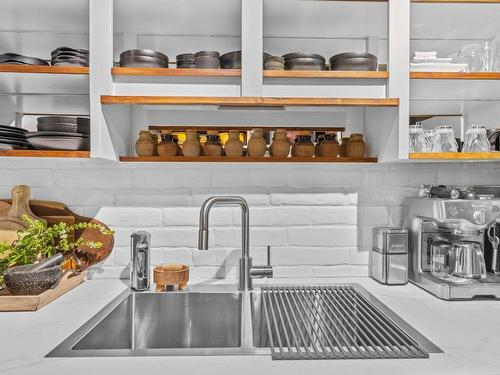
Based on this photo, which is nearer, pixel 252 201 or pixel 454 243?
pixel 454 243

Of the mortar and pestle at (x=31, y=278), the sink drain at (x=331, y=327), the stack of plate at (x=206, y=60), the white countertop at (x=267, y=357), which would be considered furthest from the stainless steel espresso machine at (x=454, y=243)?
the mortar and pestle at (x=31, y=278)

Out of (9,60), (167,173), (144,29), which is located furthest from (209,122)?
(9,60)

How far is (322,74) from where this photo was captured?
4.60 ft

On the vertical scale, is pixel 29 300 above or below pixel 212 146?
below

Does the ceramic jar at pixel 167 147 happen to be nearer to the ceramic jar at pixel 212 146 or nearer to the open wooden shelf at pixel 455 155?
the ceramic jar at pixel 212 146

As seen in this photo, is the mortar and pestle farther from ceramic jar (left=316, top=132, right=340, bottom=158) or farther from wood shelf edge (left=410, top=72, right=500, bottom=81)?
wood shelf edge (left=410, top=72, right=500, bottom=81)

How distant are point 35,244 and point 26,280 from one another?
0.53 feet

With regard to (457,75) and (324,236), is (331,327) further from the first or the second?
(457,75)

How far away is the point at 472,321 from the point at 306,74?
3.19 feet

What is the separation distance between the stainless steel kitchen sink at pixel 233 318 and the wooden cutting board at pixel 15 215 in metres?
0.52

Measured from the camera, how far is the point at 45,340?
1.08 meters

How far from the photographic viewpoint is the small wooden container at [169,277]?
151 centimetres

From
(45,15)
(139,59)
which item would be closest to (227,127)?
(139,59)

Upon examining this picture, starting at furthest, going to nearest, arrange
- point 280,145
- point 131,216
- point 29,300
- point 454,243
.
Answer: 1. point 131,216
2. point 280,145
3. point 454,243
4. point 29,300
